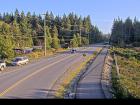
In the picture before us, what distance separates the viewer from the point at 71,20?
5602 mm

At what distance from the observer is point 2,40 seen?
141ft

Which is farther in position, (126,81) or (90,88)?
(126,81)

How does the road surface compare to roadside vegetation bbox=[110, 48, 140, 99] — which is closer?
roadside vegetation bbox=[110, 48, 140, 99]

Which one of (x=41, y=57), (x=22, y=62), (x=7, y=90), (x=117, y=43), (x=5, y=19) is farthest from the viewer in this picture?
(x=41, y=57)

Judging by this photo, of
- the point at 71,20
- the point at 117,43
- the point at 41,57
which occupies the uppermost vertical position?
the point at 71,20

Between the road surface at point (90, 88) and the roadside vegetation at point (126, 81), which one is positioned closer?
the roadside vegetation at point (126, 81)
